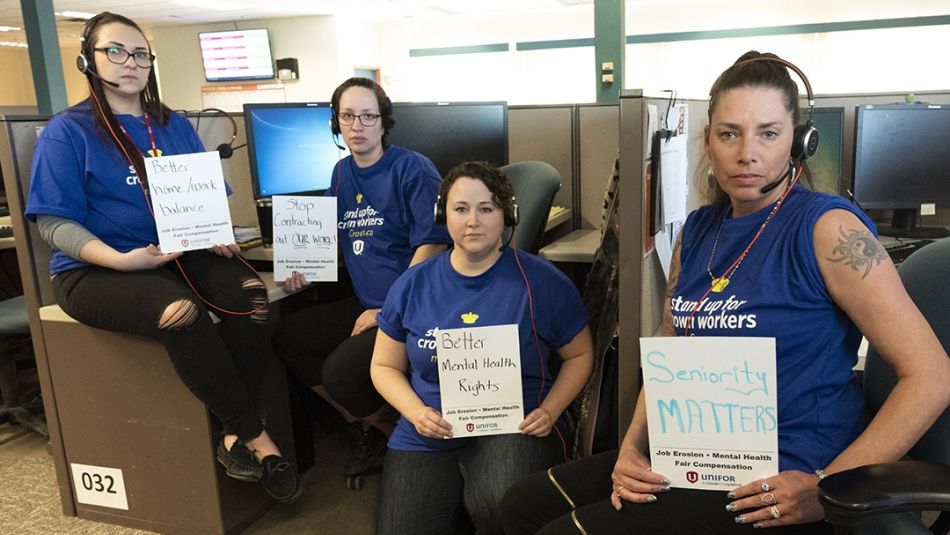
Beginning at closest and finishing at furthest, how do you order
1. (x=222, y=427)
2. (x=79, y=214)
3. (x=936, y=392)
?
(x=936, y=392) < (x=79, y=214) < (x=222, y=427)

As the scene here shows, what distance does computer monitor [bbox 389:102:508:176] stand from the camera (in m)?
2.53

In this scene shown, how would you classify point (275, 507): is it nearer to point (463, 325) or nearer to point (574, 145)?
point (463, 325)

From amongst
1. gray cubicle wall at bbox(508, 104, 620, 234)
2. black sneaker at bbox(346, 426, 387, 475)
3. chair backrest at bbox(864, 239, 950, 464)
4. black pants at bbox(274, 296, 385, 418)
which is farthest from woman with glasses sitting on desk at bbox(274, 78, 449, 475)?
chair backrest at bbox(864, 239, 950, 464)

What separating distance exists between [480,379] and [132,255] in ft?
3.01

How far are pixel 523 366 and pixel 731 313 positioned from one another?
0.55m

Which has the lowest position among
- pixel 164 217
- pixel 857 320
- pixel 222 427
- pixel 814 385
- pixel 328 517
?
pixel 328 517

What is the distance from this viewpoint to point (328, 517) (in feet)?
6.83

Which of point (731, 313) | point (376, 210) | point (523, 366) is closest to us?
point (731, 313)

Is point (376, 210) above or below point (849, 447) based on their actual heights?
above

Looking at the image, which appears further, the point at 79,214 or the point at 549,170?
the point at 549,170

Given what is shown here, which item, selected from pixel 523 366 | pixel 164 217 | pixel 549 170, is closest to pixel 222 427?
pixel 164 217

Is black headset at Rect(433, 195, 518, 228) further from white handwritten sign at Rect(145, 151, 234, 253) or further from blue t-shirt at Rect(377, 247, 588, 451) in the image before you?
white handwritten sign at Rect(145, 151, 234, 253)

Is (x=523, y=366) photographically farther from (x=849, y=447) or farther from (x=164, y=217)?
(x=164, y=217)

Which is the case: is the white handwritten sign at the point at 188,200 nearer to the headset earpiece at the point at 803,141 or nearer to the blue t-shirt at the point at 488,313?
the blue t-shirt at the point at 488,313
